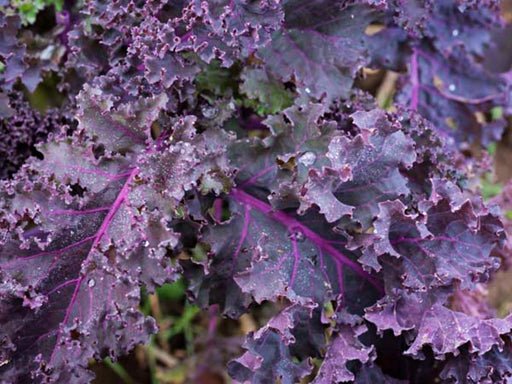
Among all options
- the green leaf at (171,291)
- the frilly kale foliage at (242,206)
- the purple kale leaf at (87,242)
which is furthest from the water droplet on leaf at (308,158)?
the green leaf at (171,291)

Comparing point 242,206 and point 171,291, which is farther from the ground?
point 242,206

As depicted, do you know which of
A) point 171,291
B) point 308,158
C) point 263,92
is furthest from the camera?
point 171,291

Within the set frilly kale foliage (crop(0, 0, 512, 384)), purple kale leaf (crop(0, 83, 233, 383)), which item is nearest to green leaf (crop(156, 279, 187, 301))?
frilly kale foliage (crop(0, 0, 512, 384))

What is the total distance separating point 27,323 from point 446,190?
45.2 inches

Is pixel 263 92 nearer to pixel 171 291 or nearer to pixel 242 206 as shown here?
pixel 242 206

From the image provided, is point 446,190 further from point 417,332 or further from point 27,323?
point 27,323

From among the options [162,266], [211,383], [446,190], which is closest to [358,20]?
[446,190]

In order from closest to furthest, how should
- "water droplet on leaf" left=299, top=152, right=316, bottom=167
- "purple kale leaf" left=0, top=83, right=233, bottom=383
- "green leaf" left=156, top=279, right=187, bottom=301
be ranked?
"purple kale leaf" left=0, top=83, right=233, bottom=383 → "water droplet on leaf" left=299, top=152, right=316, bottom=167 → "green leaf" left=156, top=279, right=187, bottom=301

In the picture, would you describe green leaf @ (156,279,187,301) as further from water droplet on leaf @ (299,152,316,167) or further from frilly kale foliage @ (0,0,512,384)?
water droplet on leaf @ (299,152,316,167)

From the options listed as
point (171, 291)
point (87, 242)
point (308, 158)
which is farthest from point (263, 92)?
point (171, 291)

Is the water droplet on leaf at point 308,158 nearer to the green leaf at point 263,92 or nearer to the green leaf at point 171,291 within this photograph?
the green leaf at point 263,92

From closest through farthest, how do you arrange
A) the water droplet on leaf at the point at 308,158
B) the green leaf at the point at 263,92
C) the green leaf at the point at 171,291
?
the water droplet on leaf at the point at 308,158 < the green leaf at the point at 263,92 < the green leaf at the point at 171,291

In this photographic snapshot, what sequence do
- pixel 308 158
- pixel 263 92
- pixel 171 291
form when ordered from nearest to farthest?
pixel 308 158
pixel 263 92
pixel 171 291

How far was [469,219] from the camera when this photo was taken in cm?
173
